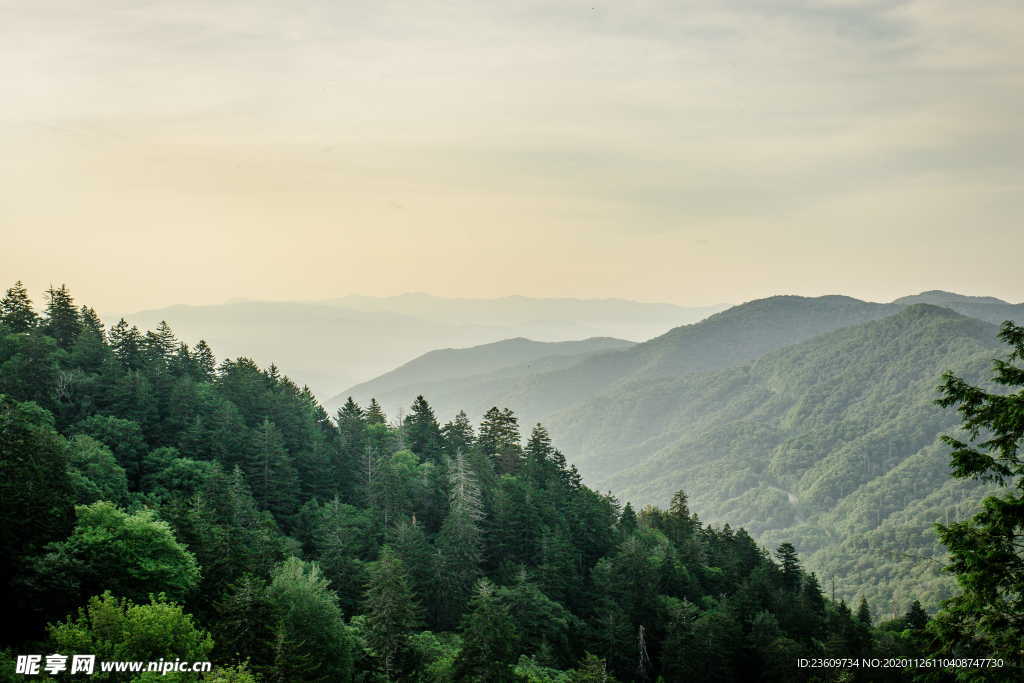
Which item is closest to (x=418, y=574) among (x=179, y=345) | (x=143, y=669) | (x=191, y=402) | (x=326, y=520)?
(x=326, y=520)

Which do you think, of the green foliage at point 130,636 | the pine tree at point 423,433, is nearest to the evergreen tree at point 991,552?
the green foliage at point 130,636

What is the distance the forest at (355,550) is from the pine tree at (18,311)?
239 millimetres

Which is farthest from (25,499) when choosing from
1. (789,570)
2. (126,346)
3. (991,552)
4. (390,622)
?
(789,570)

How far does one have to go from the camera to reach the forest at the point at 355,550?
90.5ft

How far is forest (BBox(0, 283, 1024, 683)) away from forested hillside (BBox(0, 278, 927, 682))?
0.20 m

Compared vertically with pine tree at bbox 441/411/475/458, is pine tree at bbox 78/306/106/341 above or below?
above

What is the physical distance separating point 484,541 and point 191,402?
34721 millimetres

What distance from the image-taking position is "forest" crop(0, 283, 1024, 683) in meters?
27.6

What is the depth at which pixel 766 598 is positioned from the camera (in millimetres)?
82812

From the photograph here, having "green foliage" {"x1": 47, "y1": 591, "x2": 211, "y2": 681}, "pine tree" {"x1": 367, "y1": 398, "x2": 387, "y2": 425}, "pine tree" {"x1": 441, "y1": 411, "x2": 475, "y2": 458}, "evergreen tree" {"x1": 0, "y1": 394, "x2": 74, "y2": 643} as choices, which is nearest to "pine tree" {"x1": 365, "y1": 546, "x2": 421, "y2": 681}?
"green foliage" {"x1": 47, "y1": 591, "x2": 211, "y2": 681}

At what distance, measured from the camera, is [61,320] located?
82.3m

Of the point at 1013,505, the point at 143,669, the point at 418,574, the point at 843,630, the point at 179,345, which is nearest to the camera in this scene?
the point at 1013,505

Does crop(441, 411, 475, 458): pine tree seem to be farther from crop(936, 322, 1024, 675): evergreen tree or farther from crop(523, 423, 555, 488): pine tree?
crop(936, 322, 1024, 675): evergreen tree

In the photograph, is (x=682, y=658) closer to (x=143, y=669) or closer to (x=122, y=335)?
(x=143, y=669)
